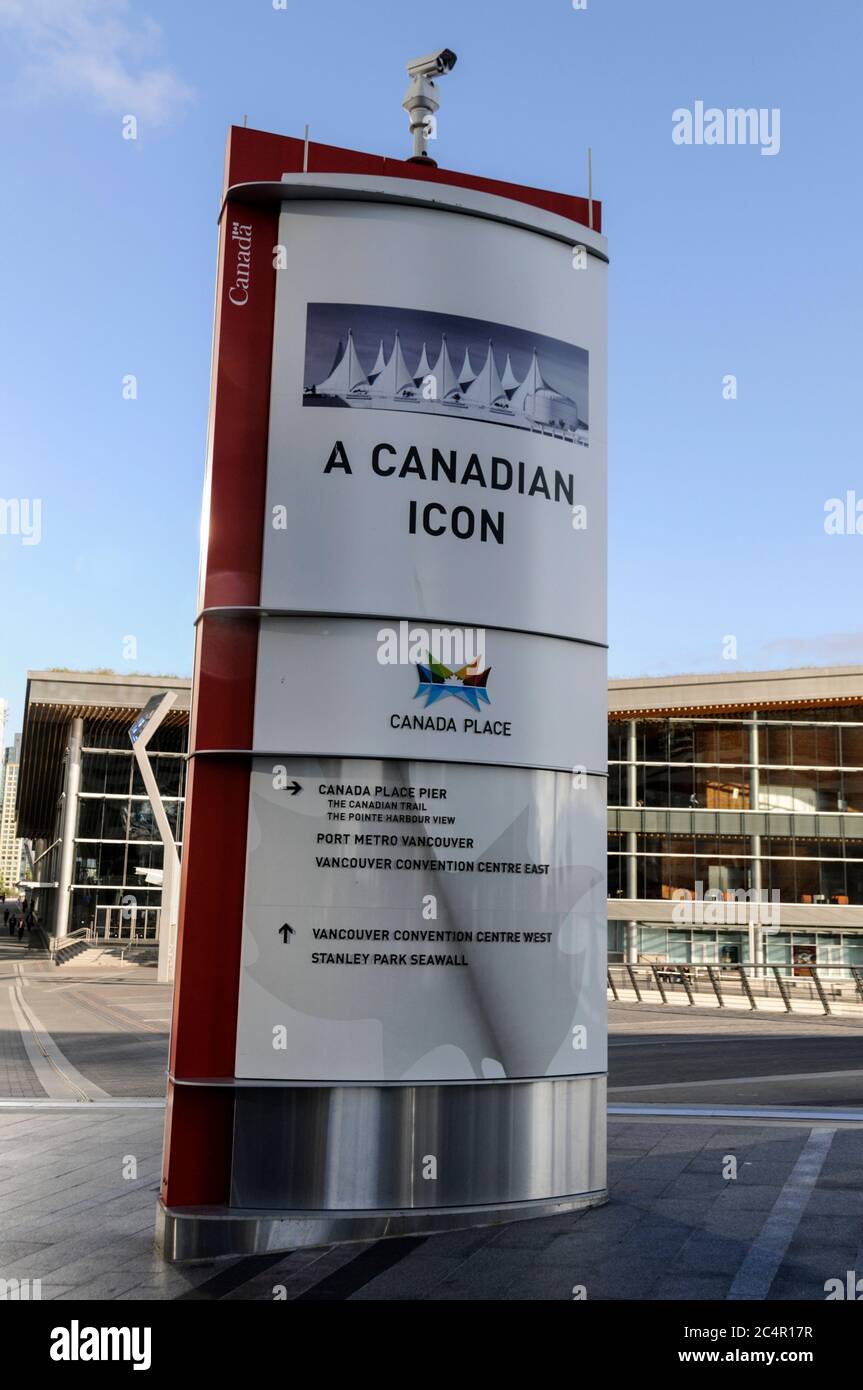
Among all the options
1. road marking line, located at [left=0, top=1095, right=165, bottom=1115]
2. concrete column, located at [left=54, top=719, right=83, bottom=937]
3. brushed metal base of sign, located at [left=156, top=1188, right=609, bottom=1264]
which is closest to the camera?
brushed metal base of sign, located at [left=156, top=1188, right=609, bottom=1264]

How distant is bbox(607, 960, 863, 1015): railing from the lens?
2736 centimetres

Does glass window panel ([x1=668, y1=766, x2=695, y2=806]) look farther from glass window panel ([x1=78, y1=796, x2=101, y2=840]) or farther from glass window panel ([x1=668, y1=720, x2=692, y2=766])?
glass window panel ([x1=78, y1=796, x2=101, y2=840])

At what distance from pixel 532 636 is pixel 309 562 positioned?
143cm

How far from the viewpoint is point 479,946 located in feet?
23.5

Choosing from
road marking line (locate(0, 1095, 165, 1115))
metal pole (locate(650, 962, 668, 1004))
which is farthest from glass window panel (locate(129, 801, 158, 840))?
road marking line (locate(0, 1095, 165, 1115))

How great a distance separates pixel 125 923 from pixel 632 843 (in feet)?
83.1

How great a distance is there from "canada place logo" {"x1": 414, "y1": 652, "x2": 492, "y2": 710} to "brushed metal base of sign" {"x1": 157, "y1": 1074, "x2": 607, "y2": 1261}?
2168 millimetres

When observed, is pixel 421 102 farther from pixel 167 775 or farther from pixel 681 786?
pixel 167 775

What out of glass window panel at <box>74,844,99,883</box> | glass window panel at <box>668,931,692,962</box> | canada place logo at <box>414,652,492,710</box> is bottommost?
glass window panel at <box>668,931,692,962</box>

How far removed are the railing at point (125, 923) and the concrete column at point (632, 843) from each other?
2303cm

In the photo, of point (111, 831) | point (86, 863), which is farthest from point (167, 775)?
point (86, 863)

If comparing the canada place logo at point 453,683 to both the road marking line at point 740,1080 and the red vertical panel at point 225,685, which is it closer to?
the red vertical panel at point 225,685

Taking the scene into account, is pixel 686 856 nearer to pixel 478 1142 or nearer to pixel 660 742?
pixel 660 742

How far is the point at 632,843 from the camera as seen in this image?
53656 mm
